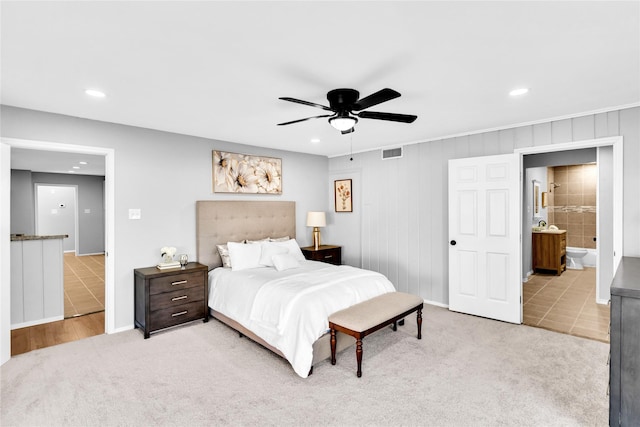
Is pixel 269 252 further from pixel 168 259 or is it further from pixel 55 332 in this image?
pixel 55 332

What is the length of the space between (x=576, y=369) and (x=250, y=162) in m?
4.45

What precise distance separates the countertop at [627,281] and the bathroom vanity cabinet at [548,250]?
419 cm

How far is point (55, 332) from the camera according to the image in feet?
12.2

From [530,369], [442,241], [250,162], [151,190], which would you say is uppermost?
[250,162]

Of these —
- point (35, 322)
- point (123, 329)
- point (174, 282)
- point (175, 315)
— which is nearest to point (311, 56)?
point (174, 282)

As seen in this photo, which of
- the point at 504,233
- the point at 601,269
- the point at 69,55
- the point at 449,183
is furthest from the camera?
the point at 601,269

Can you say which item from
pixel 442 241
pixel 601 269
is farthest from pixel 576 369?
pixel 601 269

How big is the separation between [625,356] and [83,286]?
7.04m

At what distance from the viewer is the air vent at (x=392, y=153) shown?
5020 millimetres

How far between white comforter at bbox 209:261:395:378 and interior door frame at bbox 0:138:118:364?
3.61 ft

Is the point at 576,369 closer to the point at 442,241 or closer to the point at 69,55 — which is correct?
the point at 442,241

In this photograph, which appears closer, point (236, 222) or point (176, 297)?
point (176, 297)

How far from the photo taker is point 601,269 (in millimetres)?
4719

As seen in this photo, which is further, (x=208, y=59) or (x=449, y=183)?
(x=449, y=183)
